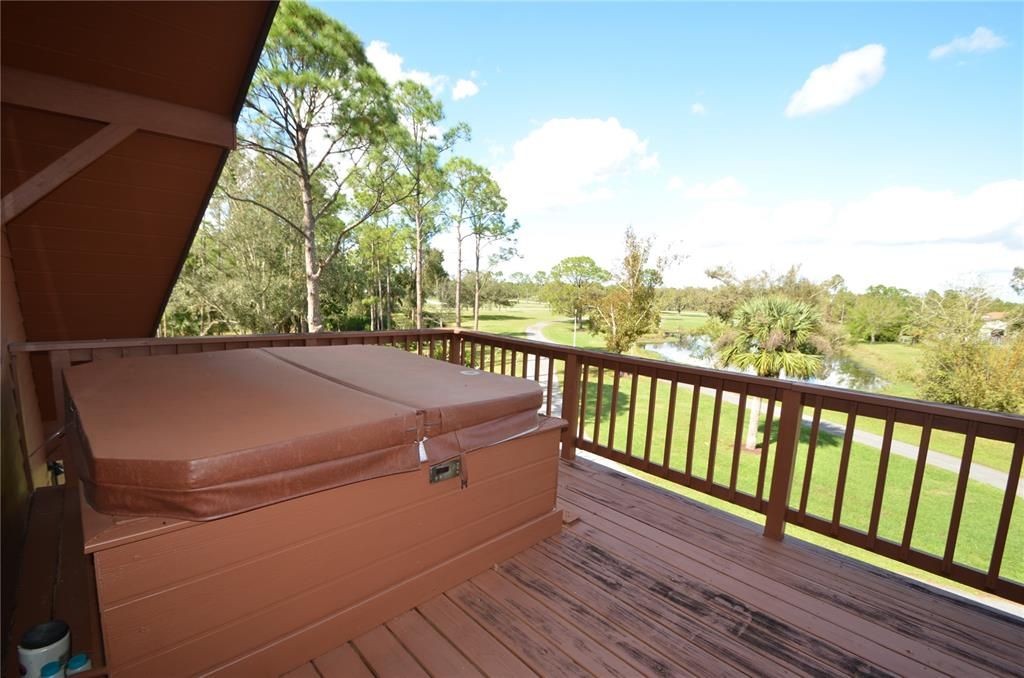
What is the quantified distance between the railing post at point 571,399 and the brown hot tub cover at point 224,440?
1.72 metres

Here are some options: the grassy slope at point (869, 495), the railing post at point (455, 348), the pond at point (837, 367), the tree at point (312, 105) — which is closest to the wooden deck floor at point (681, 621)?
the railing post at point (455, 348)

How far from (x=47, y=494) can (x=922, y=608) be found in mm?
4729

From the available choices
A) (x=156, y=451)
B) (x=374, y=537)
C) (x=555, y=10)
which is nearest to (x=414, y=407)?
(x=374, y=537)

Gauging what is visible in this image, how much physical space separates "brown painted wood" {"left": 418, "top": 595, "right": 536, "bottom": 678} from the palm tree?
10.6 metres

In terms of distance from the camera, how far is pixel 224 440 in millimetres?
1340

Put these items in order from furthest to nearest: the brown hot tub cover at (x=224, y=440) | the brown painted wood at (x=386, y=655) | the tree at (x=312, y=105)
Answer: the tree at (x=312, y=105) < the brown painted wood at (x=386, y=655) < the brown hot tub cover at (x=224, y=440)

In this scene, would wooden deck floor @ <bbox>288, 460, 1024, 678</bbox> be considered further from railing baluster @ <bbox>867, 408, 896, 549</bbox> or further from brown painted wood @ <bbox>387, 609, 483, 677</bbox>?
railing baluster @ <bbox>867, 408, 896, 549</bbox>

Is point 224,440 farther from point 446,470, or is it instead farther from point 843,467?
point 843,467

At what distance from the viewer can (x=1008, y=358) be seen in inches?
493

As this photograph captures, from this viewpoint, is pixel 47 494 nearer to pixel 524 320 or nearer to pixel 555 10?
pixel 555 10

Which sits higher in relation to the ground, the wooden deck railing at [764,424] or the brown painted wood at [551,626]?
the wooden deck railing at [764,424]

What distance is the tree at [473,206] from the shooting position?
18438 millimetres

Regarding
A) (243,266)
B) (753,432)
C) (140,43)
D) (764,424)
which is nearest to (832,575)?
(764,424)

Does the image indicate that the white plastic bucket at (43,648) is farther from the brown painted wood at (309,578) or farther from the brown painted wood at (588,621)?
the brown painted wood at (588,621)
